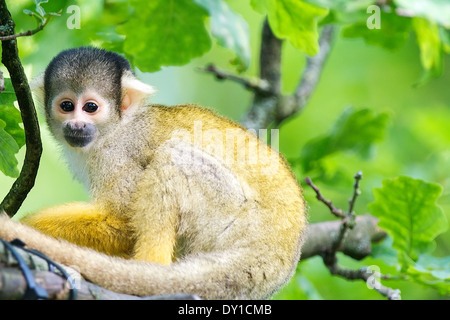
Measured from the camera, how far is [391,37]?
4328 mm

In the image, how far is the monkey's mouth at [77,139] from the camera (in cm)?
370

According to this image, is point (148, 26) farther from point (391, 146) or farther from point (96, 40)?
point (391, 146)

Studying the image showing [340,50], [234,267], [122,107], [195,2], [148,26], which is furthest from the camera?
[340,50]

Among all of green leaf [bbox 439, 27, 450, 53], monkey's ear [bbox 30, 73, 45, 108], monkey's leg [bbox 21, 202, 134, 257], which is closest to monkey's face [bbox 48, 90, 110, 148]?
monkey's ear [bbox 30, 73, 45, 108]

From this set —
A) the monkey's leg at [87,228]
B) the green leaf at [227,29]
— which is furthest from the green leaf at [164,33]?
the monkey's leg at [87,228]

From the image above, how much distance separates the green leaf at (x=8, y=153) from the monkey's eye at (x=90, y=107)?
68 centimetres

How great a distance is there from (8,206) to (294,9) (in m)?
1.88

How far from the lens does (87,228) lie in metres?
3.34

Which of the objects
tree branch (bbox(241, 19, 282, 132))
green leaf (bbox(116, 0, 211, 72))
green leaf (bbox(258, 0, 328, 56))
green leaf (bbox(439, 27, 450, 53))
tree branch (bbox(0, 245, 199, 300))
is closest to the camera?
tree branch (bbox(0, 245, 199, 300))

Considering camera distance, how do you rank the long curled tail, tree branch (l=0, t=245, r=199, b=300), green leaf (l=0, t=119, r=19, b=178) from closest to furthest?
tree branch (l=0, t=245, r=199, b=300)
the long curled tail
green leaf (l=0, t=119, r=19, b=178)

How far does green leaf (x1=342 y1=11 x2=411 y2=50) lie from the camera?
166 inches

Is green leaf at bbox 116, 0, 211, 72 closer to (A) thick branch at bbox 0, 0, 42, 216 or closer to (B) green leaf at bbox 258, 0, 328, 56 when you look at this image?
(B) green leaf at bbox 258, 0, 328, 56

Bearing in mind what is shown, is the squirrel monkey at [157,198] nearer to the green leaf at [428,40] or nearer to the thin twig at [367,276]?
the thin twig at [367,276]
